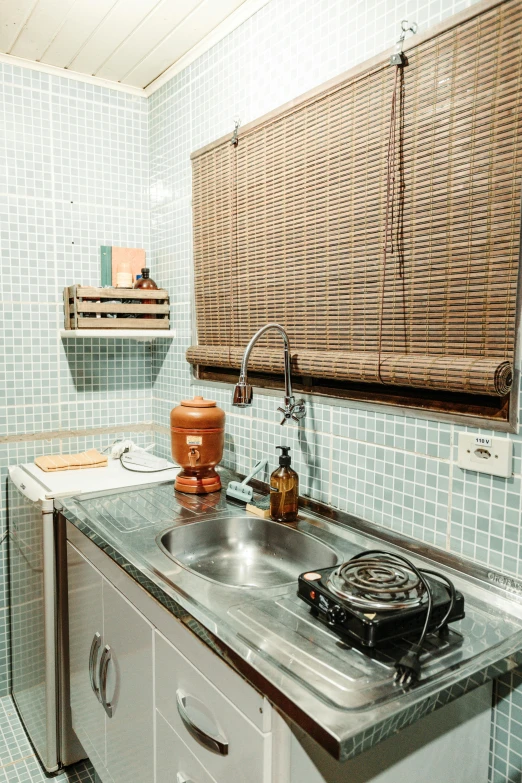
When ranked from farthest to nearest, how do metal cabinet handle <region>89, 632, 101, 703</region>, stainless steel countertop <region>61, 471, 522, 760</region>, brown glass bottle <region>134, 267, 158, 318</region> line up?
1. brown glass bottle <region>134, 267, 158, 318</region>
2. metal cabinet handle <region>89, 632, 101, 703</region>
3. stainless steel countertop <region>61, 471, 522, 760</region>

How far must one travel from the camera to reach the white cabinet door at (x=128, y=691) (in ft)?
4.50

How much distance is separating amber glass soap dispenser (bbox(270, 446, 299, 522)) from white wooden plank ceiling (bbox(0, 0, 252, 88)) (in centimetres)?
152

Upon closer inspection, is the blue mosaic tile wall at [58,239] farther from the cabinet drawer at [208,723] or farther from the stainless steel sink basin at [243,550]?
the cabinet drawer at [208,723]

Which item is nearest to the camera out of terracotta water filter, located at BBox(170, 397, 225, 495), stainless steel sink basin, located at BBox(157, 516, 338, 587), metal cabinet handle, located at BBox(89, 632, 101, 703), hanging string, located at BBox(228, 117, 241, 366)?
stainless steel sink basin, located at BBox(157, 516, 338, 587)

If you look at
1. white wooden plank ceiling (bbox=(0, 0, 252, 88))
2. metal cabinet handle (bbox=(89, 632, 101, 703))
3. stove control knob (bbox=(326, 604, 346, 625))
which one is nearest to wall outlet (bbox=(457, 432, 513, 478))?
stove control knob (bbox=(326, 604, 346, 625))

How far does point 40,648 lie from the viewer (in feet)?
6.53

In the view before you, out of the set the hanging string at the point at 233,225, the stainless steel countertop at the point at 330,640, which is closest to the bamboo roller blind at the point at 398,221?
the hanging string at the point at 233,225

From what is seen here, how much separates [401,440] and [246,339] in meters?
0.78

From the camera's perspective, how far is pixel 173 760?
1.25 m

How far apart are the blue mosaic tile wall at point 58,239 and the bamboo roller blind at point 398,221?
0.74 m

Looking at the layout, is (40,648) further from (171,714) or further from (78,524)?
(171,714)

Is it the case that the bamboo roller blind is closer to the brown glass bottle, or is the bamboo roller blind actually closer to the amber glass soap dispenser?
the amber glass soap dispenser

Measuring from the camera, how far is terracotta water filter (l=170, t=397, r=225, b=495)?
190 cm

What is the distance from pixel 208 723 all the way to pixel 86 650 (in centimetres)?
82
